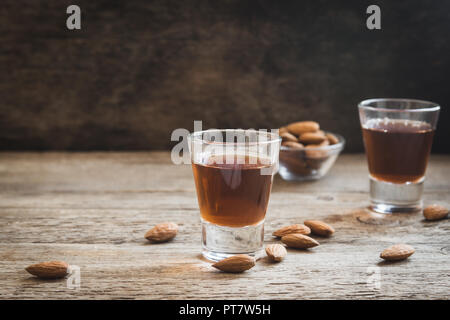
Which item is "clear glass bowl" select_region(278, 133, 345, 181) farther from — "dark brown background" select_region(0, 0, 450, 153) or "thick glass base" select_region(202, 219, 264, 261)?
"thick glass base" select_region(202, 219, 264, 261)

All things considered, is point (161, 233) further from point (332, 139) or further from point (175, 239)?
point (332, 139)

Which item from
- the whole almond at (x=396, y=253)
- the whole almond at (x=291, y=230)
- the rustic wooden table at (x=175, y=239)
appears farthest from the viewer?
the whole almond at (x=291, y=230)

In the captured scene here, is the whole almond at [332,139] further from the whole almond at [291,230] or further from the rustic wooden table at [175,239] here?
the whole almond at [291,230]

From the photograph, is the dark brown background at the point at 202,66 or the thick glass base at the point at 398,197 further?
the dark brown background at the point at 202,66

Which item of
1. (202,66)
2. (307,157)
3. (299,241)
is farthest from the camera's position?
(202,66)

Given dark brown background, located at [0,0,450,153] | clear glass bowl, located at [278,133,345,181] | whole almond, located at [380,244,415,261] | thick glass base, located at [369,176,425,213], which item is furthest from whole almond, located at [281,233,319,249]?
dark brown background, located at [0,0,450,153]

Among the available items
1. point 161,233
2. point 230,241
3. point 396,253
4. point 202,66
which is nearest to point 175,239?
point 161,233

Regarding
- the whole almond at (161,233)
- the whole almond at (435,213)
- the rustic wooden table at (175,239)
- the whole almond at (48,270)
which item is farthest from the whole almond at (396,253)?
the whole almond at (48,270)

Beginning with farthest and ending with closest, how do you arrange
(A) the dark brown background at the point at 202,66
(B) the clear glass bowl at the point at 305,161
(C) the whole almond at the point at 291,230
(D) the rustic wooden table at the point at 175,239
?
(A) the dark brown background at the point at 202,66 → (B) the clear glass bowl at the point at 305,161 → (C) the whole almond at the point at 291,230 → (D) the rustic wooden table at the point at 175,239
